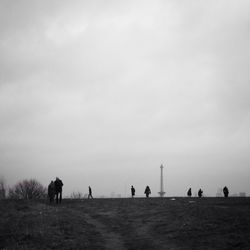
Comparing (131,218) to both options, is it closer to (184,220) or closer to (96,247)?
(184,220)

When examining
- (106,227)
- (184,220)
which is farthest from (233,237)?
(106,227)

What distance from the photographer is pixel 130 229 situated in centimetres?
2161

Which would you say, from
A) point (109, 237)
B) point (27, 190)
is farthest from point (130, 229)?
point (27, 190)

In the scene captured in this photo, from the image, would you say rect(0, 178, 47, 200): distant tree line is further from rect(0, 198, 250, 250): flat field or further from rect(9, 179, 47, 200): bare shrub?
rect(0, 198, 250, 250): flat field

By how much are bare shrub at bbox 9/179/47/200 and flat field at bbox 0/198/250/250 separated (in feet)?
210

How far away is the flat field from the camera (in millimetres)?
16689

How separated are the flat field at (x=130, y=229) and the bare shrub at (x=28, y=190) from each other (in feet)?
210

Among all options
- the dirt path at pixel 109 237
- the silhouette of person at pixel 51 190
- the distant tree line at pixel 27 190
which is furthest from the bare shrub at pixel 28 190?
the dirt path at pixel 109 237

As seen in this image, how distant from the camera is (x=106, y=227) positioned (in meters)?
22.9

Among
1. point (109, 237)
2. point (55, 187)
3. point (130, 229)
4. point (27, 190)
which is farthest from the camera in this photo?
point (27, 190)

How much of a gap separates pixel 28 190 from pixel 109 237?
77197 mm

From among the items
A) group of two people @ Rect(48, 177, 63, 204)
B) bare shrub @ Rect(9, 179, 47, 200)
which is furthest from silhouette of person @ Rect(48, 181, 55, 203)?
bare shrub @ Rect(9, 179, 47, 200)

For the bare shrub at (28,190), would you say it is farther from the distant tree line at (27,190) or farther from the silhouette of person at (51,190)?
Result: the silhouette of person at (51,190)

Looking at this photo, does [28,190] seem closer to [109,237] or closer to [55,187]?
[55,187]
